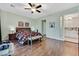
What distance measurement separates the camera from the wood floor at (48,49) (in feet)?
7.72

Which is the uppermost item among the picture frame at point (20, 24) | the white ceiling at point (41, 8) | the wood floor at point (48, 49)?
the white ceiling at point (41, 8)

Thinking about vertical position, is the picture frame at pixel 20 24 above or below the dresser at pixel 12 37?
above

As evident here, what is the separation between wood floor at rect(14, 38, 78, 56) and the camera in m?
2.35

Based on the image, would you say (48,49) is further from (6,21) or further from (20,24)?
(6,21)

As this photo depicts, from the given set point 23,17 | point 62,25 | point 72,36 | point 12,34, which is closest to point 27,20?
point 23,17

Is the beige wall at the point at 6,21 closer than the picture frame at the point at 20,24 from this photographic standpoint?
Yes

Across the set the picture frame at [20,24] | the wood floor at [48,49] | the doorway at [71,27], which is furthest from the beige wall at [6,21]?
the doorway at [71,27]

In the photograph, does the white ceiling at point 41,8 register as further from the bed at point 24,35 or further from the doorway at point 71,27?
the bed at point 24,35

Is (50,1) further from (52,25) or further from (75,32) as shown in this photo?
(75,32)

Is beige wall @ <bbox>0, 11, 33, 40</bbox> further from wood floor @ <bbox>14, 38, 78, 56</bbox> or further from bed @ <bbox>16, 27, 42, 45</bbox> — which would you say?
wood floor @ <bbox>14, 38, 78, 56</bbox>

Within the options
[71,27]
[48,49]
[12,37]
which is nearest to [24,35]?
[12,37]

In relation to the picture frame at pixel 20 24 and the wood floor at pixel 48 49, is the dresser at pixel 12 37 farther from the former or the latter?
the picture frame at pixel 20 24

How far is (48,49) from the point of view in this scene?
2422mm

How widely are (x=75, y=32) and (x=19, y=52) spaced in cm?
142
